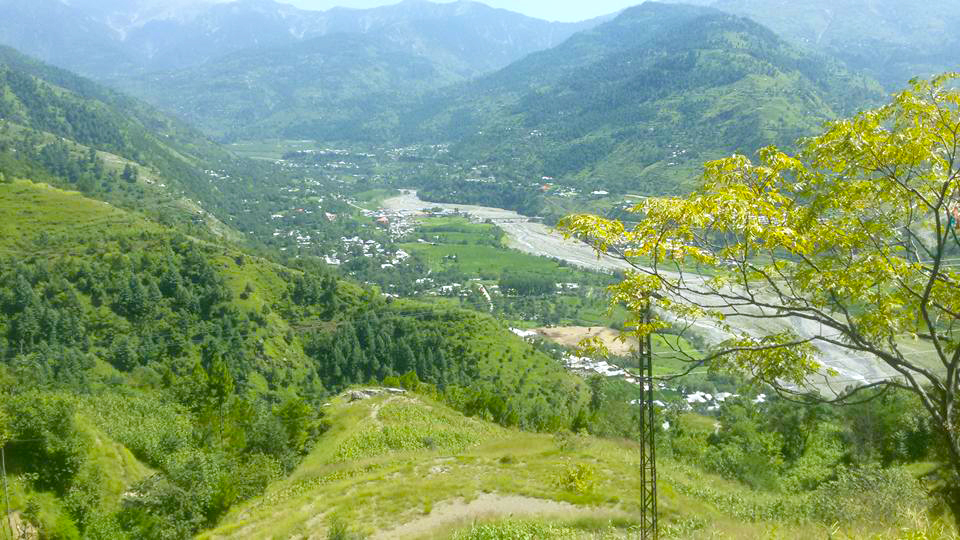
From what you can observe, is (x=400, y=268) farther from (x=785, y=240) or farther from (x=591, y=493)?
(x=785, y=240)

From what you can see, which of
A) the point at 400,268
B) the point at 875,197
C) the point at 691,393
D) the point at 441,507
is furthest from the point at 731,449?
the point at 400,268

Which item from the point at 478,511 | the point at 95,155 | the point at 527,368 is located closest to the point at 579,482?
the point at 478,511

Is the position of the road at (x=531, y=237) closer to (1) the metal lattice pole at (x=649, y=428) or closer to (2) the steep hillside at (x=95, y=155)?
→ (2) the steep hillside at (x=95, y=155)

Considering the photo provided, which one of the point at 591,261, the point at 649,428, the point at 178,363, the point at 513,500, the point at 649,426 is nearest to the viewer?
the point at 649,426

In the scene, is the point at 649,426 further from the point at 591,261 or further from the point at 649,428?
the point at 591,261

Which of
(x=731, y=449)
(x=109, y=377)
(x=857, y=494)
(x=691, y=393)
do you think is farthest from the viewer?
(x=691, y=393)

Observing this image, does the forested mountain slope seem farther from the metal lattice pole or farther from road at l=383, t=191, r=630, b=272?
road at l=383, t=191, r=630, b=272

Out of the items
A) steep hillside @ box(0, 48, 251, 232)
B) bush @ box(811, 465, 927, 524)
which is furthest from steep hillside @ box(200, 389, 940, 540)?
steep hillside @ box(0, 48, 251, 232)
